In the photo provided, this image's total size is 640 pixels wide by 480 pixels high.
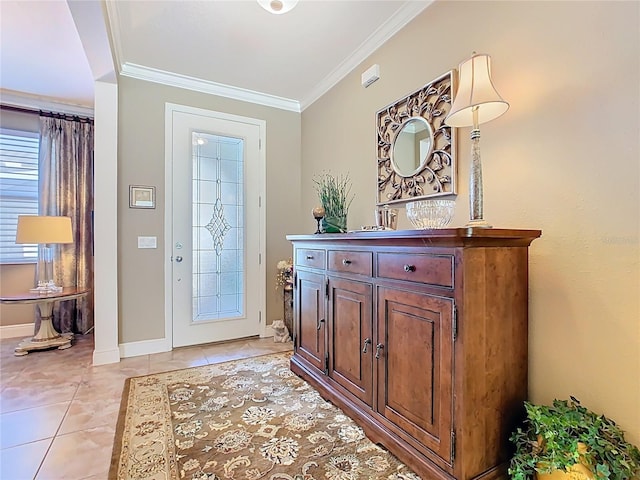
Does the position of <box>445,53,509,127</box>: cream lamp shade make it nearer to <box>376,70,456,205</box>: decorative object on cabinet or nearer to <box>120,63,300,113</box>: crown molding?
<box>376,70,456,205</box>: decorative object on cabinet

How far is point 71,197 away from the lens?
3756 millimetres

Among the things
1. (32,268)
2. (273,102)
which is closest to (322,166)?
(273,102)

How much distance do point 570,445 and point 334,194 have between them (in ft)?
6.84

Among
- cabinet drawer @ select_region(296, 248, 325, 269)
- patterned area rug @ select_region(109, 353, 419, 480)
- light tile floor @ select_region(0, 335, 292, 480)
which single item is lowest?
light tile floor @ select_region(0, 335, 292, 480)

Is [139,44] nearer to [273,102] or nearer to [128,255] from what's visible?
[273,102]

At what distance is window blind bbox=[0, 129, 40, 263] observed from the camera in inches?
141

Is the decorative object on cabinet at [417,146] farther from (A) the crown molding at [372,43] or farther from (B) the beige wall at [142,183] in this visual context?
(B) the beige wall at [142,183]

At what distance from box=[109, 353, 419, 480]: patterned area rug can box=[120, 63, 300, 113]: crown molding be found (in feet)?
8.87

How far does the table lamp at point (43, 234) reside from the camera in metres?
3.19

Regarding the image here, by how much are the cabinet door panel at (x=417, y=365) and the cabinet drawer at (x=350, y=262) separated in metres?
0.18

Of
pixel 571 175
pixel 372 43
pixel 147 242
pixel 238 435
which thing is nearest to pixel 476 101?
pixel 571 175

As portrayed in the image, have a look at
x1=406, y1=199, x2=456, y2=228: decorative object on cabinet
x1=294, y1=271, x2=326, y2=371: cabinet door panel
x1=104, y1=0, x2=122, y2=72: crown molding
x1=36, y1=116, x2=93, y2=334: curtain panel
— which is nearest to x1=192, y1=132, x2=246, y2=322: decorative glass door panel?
x1=104, y1=0, x2=122, y2=72: crown molding

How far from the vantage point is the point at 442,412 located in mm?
1304

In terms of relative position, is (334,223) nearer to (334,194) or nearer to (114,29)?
(334,194)
